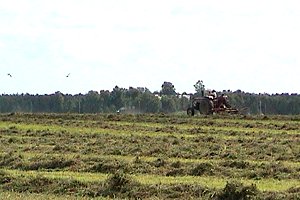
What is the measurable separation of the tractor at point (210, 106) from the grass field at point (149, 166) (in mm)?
18885

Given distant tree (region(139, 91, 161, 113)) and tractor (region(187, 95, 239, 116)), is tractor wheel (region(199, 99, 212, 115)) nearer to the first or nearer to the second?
tractor (region(187, 95, 239, 116))

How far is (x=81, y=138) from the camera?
30859mm

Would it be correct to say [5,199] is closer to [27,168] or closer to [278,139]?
[27,168]

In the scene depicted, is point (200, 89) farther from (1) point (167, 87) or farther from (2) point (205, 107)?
(1) point (167, 87)

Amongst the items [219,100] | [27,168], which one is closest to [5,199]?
[27,168]

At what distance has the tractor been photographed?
175 feet

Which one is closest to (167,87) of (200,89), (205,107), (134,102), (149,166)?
(134,102)

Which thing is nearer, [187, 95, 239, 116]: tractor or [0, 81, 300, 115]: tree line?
[187, 95, 239, 116]: tractor

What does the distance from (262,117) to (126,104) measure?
159ft

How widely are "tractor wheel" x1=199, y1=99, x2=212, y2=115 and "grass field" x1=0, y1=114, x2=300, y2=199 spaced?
736 inches

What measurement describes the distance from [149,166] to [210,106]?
110ft

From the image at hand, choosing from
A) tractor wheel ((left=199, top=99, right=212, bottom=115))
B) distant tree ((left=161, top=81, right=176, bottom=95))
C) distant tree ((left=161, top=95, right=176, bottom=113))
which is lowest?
tractor wheel ((left=199, top=99, right=212, bottom=115))

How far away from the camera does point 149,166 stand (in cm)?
2008

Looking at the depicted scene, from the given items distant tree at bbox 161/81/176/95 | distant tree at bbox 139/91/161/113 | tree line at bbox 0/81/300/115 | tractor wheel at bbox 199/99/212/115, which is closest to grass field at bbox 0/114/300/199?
tractor wheel at bbox 199/99/212/115
